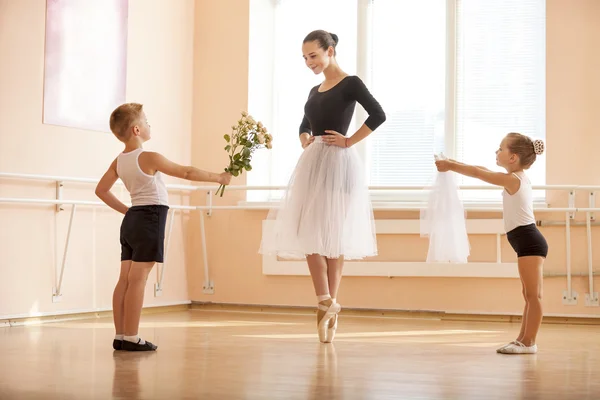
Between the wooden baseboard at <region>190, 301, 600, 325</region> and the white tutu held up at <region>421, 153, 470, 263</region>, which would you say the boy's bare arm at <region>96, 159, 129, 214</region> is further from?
the wooden baseboard at <region>190, 301, 600, 325</region>

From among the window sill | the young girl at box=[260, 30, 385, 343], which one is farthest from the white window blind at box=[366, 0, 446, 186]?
the young girl at box=[260, 30, 385, 343]

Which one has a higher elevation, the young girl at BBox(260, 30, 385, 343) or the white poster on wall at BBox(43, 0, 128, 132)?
the white poster on wall at BBox(43, 0, 128, 132)

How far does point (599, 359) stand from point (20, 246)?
9.89 feet

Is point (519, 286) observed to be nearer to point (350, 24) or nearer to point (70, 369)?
point (350, 24)

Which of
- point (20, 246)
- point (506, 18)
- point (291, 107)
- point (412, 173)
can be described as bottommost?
point (20, 246)

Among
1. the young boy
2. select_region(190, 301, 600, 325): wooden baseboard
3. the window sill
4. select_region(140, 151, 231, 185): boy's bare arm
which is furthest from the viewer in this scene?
the window sill

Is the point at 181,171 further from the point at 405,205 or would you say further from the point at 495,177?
the point at 405,205

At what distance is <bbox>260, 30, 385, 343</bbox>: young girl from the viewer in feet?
12.6

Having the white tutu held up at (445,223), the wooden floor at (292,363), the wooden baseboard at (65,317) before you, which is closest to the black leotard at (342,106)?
the white tutu held up at (445,223)

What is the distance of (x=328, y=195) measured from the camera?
3.89 m

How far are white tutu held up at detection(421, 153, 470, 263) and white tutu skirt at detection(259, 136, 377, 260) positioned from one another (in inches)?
11.5

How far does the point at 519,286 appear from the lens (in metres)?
5.15

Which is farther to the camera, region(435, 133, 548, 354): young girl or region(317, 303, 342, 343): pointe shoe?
region(317, 303, 342, 343): pointe shoe

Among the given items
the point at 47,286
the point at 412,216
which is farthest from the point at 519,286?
the point at 47,286
